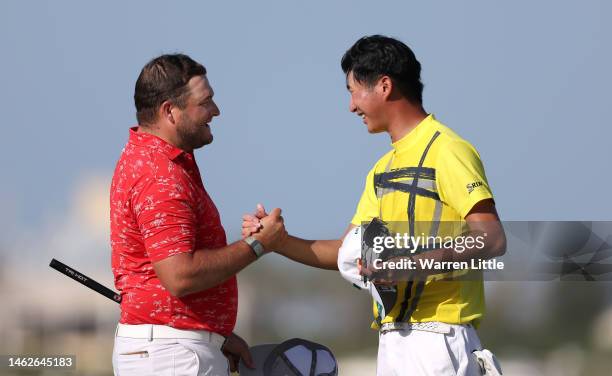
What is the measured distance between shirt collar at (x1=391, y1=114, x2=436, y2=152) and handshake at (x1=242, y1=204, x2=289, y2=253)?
0.78 m

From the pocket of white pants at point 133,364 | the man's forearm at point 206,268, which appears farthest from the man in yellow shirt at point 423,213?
the pocket of white pants at point 133,364

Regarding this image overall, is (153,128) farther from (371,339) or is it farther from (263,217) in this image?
(371,339)

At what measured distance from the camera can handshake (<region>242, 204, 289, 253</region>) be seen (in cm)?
613

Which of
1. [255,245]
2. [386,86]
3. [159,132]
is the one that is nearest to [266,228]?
[255,245]

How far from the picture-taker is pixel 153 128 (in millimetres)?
6105

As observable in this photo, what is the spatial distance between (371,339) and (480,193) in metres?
10.3

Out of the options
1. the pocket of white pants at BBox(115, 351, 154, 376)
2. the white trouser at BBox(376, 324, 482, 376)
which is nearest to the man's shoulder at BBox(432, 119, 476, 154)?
the white trouser at BBox(376, 324, 482, 376)

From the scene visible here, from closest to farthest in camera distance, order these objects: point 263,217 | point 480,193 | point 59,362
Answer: point 480,193, point 263,217, point 59,362

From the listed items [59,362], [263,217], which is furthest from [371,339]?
[263,217]

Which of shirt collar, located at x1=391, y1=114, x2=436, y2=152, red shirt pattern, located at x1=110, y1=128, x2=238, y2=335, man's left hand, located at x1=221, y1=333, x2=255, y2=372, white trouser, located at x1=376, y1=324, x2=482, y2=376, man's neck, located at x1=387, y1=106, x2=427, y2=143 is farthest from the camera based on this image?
man's left hand, located at x1=221, y1=333, x2=255, y2=372

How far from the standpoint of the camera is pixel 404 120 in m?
5.97

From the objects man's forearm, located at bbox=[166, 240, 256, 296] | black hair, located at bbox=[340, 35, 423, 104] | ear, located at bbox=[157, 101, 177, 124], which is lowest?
man's forearm, located at bbox=[166, 240, 256, 296]

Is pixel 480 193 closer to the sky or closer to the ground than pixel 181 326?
closer to the sky

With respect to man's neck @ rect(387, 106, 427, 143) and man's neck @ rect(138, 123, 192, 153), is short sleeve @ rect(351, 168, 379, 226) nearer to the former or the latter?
man's neck @ rect(387, 106, 427, 143)
